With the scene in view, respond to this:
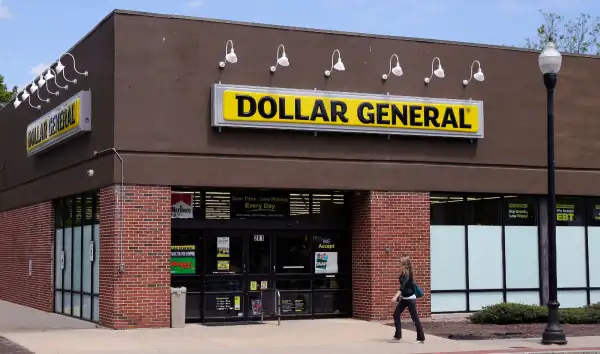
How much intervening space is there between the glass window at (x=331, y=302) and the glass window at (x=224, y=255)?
2.22 m

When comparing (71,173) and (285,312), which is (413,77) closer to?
(285,312)

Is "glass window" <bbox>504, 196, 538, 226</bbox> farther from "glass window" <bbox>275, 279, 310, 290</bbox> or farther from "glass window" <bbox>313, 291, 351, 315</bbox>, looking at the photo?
"glass window" <bbox>275, 279, 310, 290</bbox>

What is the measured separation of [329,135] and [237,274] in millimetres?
4088

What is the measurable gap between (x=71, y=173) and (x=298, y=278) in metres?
6.64

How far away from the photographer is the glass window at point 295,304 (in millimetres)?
22188

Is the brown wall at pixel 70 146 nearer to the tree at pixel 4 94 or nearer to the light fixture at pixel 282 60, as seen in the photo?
the light fixture at pixel 282 60

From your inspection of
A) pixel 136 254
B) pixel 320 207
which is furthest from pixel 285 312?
pixel 136 254

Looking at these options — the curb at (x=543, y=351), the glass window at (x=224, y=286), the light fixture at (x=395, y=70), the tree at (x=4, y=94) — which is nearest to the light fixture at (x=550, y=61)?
the light fixture at (x=395, y=70)

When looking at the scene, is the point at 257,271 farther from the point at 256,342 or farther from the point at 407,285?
the point at 407,285

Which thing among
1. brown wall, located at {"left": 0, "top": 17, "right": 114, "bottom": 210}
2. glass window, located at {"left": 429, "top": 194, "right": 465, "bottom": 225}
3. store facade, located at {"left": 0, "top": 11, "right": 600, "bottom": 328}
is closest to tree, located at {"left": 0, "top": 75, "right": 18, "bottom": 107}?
brown wall, located at {"left": 0, "top": 17, "right": 114, "bottom": 210}

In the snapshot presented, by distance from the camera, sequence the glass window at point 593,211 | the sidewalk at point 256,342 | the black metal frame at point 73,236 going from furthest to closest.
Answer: the glass window at point 593,211
the black metal frame at point 73,236
the sidewalk at point 256,342

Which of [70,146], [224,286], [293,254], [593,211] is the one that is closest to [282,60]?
[293,254]

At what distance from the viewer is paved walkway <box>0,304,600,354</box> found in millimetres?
16281

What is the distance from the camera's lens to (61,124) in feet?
76.8
